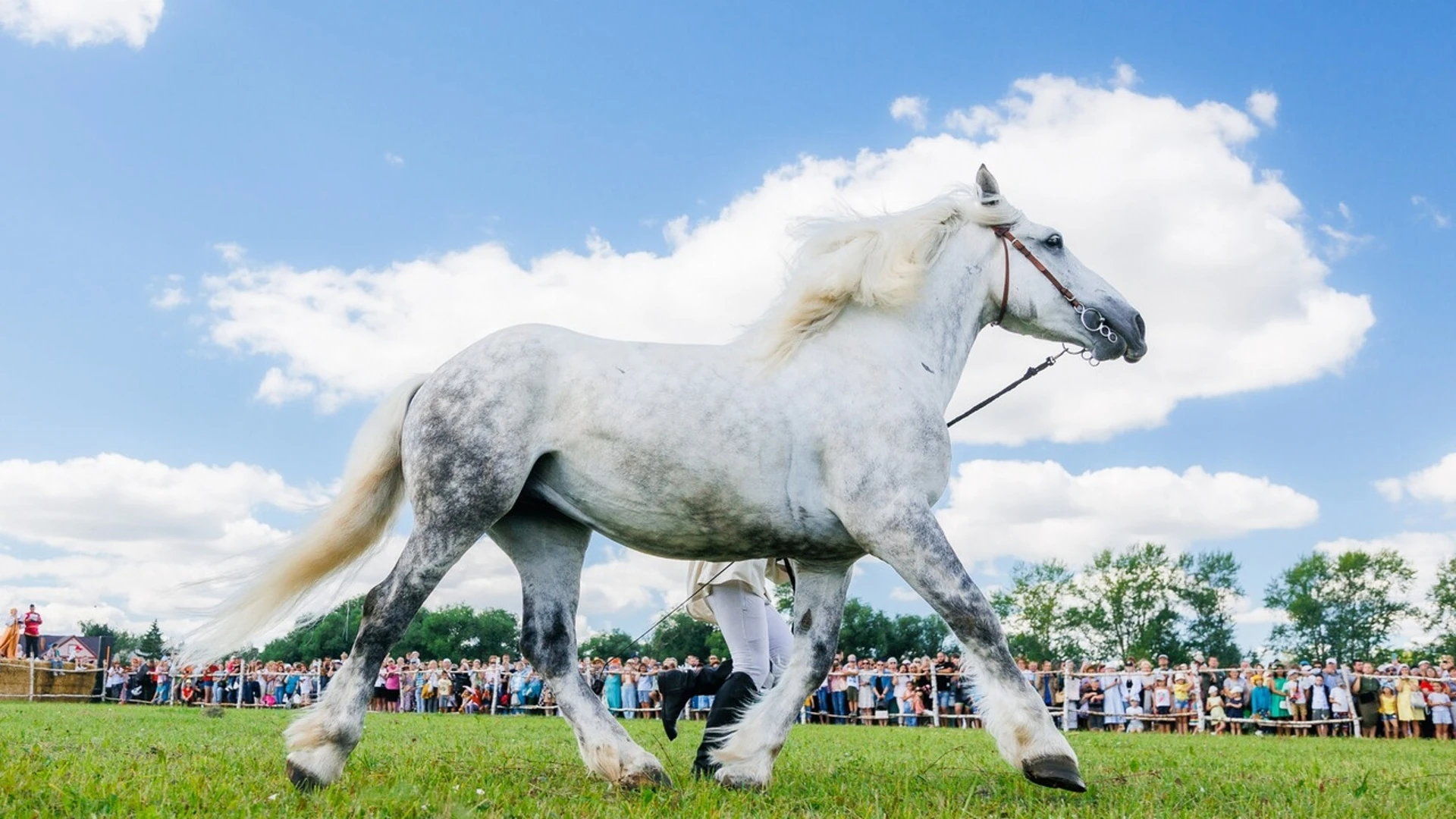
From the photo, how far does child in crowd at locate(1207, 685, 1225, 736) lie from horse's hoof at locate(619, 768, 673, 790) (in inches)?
735

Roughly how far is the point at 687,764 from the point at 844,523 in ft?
9.66

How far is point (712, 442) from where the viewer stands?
4672 mm

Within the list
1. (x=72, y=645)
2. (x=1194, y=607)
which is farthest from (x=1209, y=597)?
(x=72, y=645)

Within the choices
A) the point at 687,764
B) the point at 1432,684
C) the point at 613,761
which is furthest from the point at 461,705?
the point at 613,761

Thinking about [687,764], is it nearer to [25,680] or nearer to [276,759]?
[276,759]

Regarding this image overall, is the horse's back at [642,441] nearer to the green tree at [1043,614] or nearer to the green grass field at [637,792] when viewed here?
the green grass field at [637,792]

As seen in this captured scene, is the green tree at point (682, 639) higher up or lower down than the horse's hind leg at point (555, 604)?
lower down

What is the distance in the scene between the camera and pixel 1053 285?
18.3 ft

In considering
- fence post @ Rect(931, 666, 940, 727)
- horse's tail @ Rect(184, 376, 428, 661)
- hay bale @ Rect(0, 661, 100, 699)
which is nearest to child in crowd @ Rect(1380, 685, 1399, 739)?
fence post @ Rect(931, 666, 940, 727)

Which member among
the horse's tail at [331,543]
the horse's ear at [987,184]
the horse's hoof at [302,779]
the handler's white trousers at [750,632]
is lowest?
the horse's hoof at [302,779]

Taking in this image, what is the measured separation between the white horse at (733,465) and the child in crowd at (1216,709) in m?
17.9

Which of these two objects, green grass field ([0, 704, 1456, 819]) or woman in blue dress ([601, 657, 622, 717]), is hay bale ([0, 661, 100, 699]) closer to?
woman in blue dress ([601, 657, 622, 717])

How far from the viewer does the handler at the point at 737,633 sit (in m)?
6.22

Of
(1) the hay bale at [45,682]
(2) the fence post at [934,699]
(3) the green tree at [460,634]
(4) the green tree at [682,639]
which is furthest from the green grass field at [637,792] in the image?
(3) the green tree at [460,634]
